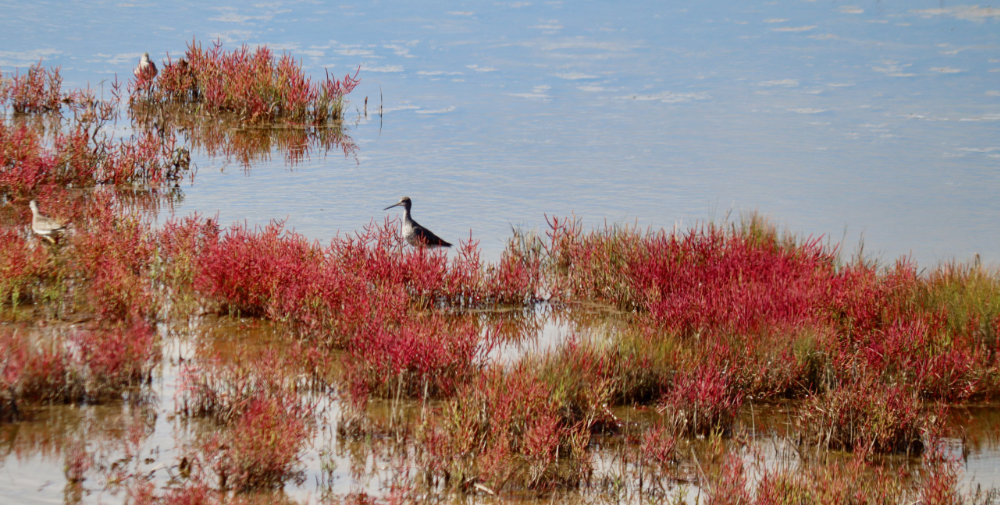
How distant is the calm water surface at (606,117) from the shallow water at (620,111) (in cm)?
6

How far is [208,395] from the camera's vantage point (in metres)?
5.53

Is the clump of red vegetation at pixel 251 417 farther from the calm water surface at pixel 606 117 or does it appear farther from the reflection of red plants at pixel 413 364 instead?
the reflection of red plants at pixel 413 364

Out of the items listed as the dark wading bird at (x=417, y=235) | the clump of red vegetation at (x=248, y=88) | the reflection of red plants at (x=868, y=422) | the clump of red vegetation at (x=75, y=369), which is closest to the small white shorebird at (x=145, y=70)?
the clump of red vegetation at (x=248, y=88)

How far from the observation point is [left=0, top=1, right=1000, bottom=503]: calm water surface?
10930 millimetres

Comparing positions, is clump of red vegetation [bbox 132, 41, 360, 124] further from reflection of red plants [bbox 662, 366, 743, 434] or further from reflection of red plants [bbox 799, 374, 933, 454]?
reflection of red plants [bbox 799, 374, 933, 454]

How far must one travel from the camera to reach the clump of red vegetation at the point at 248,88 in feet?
51.9

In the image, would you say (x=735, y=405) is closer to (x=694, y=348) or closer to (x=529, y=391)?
(x=694, y=348)

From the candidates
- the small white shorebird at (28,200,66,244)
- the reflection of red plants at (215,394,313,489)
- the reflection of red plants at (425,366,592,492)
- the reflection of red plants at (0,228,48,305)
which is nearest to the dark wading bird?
the small white shorebird at (28,200,66,244)

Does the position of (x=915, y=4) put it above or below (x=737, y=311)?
above

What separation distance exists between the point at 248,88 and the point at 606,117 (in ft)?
18.5

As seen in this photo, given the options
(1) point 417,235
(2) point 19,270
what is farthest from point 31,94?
(2) point 19,270

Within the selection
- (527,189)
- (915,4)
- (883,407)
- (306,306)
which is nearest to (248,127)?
(527,189)

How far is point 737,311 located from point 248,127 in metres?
10.2

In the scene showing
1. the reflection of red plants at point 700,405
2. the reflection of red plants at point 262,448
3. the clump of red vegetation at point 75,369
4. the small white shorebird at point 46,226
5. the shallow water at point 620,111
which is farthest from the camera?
the shallow water at point 620,111
